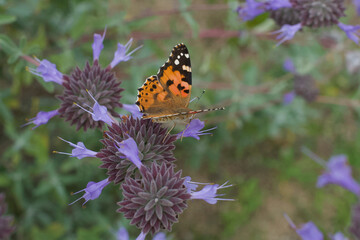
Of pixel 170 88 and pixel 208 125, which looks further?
pixel 208 125

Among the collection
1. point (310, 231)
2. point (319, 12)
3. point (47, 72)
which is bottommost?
point (310, 231)

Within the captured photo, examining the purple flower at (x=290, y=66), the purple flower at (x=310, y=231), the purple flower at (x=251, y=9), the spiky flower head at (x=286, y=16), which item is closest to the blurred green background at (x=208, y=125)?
the purple flower at (x=290, y=66)

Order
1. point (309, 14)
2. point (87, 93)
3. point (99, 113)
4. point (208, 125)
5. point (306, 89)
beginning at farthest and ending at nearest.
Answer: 1. point (208, 125)
2. point (306, 89)
3. point (309, 14)
4. point (87, 93)
5. point (99, 113)

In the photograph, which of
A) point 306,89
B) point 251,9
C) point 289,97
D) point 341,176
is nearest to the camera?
point 251,9

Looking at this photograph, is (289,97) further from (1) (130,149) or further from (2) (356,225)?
(1) (130,149)

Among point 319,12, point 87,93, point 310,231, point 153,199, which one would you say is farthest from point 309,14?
point 153,199

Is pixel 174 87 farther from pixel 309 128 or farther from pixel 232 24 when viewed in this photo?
pixel 309 128

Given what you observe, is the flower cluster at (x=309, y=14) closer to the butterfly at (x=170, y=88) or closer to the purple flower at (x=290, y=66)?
the butterfly at (x=170, y=88)
